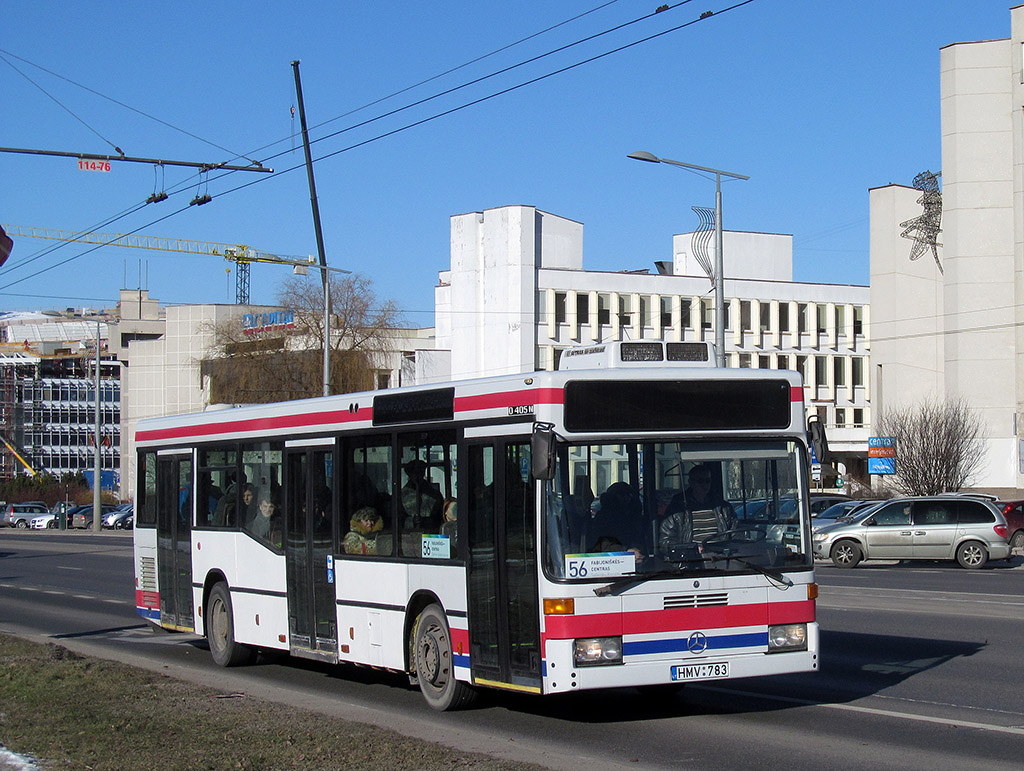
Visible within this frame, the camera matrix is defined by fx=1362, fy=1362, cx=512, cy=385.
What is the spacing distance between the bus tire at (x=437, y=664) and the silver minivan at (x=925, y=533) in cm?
2188

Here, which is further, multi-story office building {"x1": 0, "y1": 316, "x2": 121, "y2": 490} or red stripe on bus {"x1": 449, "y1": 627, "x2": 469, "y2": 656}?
multi-story office building {"x1": 0, "y1": 316, "x2": 121, "y2": 490}

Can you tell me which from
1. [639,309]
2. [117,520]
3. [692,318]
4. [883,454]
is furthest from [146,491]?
[692,318]

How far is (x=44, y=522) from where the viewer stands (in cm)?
8106

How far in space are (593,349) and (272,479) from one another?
13.7 ft

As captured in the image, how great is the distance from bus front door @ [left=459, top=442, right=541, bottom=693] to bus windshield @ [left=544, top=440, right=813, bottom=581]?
31 centimetres

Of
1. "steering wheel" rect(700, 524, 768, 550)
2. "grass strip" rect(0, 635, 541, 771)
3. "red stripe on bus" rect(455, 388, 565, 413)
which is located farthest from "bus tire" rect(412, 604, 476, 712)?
"steering wheel" rect(700, 524, 768, 550)

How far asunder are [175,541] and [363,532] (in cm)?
460

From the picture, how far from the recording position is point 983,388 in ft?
212

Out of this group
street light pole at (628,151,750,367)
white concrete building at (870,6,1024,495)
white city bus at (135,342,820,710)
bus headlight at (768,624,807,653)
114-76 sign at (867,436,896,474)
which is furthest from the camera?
white concrete building at (870,6,1024,495)

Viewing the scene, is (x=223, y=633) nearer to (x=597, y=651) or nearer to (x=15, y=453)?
(x=597, y=651)

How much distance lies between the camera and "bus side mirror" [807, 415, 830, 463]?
33.0 feet

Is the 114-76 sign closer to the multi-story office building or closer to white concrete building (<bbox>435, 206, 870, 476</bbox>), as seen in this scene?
white concrete building (<bbox>435, 206, 870, 476</bbox>)

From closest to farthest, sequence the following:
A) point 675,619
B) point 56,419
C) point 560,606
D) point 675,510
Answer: point 560,606
point 675,619
point 675,510
point 56,419

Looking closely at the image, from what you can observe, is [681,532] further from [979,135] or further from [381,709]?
[979,135]
